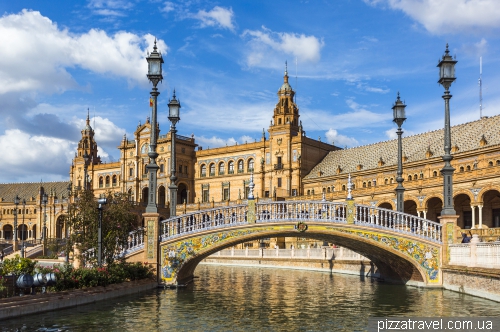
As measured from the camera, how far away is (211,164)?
9600 centimetres

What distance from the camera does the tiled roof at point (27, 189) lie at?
124m

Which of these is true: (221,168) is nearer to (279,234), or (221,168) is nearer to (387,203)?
(387,203)

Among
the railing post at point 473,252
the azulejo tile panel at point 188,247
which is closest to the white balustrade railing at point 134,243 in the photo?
the azulejo tile panel at point 188,247

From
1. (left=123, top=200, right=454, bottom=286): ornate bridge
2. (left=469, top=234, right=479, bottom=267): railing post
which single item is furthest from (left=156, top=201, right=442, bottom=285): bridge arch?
(left=469, top=234, right=479, bottom=267): railing post

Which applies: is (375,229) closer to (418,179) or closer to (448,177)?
(448,177)

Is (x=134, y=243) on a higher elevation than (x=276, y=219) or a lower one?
lower

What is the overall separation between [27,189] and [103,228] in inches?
4252

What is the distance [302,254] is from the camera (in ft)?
152

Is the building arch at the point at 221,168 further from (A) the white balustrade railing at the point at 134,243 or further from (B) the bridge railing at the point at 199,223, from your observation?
(B) the bridge railing at the point at 199,223

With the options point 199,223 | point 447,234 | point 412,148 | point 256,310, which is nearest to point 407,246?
point 447,234

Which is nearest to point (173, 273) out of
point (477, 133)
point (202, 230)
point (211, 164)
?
point (202, 230)

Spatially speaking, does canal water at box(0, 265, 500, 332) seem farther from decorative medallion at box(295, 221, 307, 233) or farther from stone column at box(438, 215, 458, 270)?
decorative medallion at box(295, 221, 307, 233)

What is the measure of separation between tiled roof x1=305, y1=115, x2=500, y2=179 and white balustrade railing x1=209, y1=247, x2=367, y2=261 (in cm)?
2166

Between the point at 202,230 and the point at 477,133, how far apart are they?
4272cm
